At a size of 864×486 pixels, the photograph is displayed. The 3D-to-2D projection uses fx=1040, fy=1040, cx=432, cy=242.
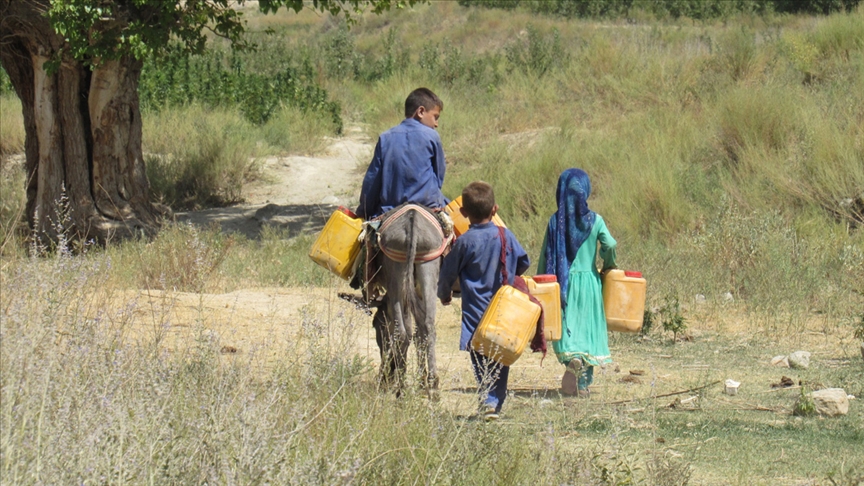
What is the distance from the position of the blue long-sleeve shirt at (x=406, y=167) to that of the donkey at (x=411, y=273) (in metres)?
0.13

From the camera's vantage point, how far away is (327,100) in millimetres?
20359

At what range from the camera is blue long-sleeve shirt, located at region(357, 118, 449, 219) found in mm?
5816

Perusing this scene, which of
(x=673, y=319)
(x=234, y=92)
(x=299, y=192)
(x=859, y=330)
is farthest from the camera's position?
(x=234, y=92)

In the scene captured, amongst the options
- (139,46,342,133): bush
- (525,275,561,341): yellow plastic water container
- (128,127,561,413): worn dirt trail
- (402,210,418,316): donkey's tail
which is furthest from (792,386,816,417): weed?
(139,46,342,133): bush

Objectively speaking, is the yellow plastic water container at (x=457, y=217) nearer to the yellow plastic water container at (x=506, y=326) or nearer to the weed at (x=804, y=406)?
the yellow plastic water container at (x=506, y=326)

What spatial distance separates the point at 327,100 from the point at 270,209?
6814mm

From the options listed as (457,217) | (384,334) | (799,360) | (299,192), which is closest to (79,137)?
(299,192)

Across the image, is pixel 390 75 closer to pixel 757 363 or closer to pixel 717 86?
pixel 717 86

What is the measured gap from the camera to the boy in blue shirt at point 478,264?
18.2 feet

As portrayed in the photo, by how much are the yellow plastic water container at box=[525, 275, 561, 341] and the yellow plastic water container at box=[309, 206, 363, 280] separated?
102 centimetres

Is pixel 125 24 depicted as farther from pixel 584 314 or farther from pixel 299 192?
pixel 584 314

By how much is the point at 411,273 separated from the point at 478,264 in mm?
389

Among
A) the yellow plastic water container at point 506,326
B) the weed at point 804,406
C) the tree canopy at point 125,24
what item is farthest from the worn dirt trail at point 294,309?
the tree canopy at point 125,24

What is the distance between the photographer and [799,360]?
7.30 meters
